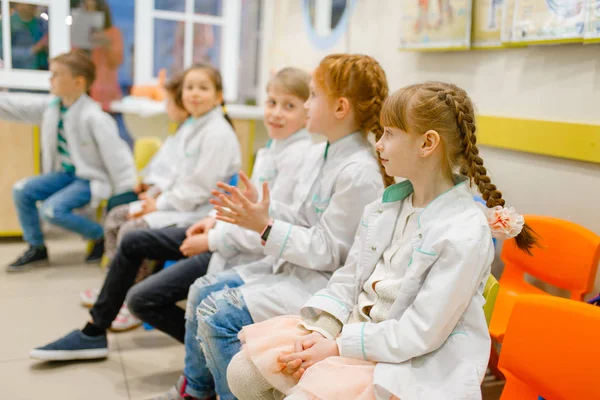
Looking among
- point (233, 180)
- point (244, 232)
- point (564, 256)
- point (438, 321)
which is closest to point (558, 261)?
point (564, 256)

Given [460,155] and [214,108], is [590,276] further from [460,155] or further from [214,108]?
[214,108]

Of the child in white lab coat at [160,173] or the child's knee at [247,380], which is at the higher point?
the child in white lab coat at [160,173]

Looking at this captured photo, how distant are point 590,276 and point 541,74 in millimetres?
653

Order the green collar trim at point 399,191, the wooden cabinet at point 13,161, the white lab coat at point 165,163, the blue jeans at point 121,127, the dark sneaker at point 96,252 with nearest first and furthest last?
the green collar trim at point 399,191
the white lab coat at point 165,163
the dark sneaker at point 96,252
the wooden cabinet at point 13,161
the blue jeans at point 121,127

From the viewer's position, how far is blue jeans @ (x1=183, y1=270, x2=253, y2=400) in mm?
1518

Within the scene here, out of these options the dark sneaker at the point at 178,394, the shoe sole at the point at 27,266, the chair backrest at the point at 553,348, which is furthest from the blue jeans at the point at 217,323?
the shoe sole at the point at 27,266

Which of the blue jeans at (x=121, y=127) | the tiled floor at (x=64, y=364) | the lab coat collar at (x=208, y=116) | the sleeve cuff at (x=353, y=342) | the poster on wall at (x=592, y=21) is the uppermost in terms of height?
the poster on wall at (x=592, y=21)

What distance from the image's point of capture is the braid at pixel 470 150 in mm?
1219

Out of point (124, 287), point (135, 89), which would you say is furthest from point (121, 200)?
point (135, 89)

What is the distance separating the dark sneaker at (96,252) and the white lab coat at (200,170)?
96 centimetres

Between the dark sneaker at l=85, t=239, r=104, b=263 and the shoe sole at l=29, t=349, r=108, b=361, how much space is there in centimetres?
126

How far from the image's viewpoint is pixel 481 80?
2.09 metres

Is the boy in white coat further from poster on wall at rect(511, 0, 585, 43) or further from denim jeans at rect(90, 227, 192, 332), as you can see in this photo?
poster on wall at rect(511, 0, 585, 43)

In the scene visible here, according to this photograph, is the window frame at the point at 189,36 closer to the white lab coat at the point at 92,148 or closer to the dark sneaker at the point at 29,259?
the white lab coat at the point at 92,148
